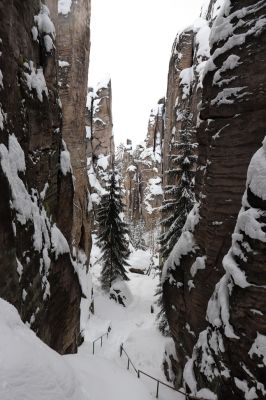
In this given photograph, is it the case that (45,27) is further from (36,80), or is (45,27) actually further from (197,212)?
(197,212)

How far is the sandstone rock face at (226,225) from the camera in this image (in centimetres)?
567

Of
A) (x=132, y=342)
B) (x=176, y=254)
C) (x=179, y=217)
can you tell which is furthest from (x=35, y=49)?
(x=132, y=342)

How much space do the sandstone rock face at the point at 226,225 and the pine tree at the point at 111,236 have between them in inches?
549

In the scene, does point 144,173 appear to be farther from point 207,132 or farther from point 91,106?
point 207,132

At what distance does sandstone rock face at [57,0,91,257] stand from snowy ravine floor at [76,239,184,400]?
17.9 feet

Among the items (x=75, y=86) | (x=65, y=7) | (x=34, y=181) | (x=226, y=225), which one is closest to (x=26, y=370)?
(x=34, y=181)

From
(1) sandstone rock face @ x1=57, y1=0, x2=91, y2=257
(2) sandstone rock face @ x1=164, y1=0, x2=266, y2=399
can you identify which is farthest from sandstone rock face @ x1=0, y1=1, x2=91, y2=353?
(1) sandstone rock face @ x1=57, y1=0, x2=91, y2=257

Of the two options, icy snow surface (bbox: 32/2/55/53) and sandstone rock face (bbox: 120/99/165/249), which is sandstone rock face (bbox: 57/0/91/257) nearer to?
icy snow surface (bbox: 32/2/55/53)

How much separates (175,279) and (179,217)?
5.27 m

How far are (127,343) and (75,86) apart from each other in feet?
52.5

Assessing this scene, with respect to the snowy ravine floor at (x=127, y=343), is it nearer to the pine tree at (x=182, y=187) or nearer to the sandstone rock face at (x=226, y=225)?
the sandstone rock face at (x=226, y=225)

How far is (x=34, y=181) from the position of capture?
7.89m

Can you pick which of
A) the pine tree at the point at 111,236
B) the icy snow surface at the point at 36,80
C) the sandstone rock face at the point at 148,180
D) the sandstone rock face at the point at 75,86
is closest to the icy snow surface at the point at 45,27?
the icy snow surface at the point at 36,80

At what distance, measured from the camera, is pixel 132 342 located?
16.4 metres
